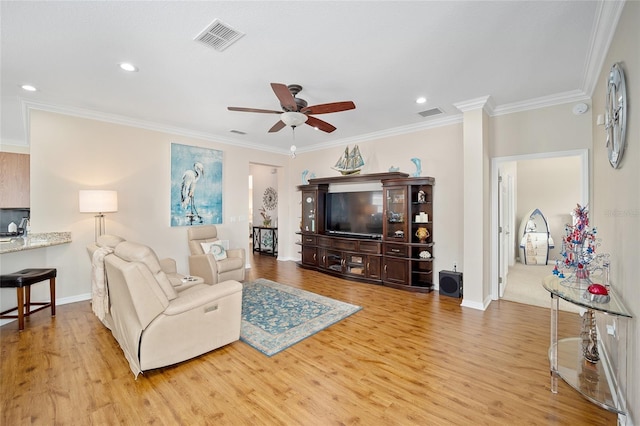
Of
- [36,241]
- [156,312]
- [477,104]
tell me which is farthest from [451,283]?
[36,241]

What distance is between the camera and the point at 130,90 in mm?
3506

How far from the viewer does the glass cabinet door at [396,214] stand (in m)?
4.88

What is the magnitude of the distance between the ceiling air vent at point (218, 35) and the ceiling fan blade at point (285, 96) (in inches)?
19.3

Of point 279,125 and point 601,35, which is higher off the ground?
point 601,35

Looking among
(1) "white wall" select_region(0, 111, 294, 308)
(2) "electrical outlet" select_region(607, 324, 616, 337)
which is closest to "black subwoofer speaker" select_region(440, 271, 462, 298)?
(2) "electrical outlet" select_region(607, 324, 616, 337)

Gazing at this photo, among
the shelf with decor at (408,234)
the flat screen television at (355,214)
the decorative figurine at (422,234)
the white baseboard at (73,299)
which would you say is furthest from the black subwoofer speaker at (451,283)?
the white baseboard at (73,299)

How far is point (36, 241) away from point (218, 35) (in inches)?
144

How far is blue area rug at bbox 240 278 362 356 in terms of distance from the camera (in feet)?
9.75

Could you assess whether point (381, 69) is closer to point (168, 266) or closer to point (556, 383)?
point (556, 383)

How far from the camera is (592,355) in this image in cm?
236

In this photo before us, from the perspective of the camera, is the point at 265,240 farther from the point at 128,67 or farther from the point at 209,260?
the point at 128,67

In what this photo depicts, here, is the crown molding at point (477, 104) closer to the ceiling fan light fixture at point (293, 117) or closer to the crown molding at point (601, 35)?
the crown molding at point (601, 35)

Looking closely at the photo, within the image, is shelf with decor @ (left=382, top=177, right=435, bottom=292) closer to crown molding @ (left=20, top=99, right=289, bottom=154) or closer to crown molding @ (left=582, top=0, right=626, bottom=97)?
crown molding @ (left=582, top=0, right=626, bottom=97)

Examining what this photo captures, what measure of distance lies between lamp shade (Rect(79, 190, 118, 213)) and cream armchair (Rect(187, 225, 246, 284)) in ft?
4.46
